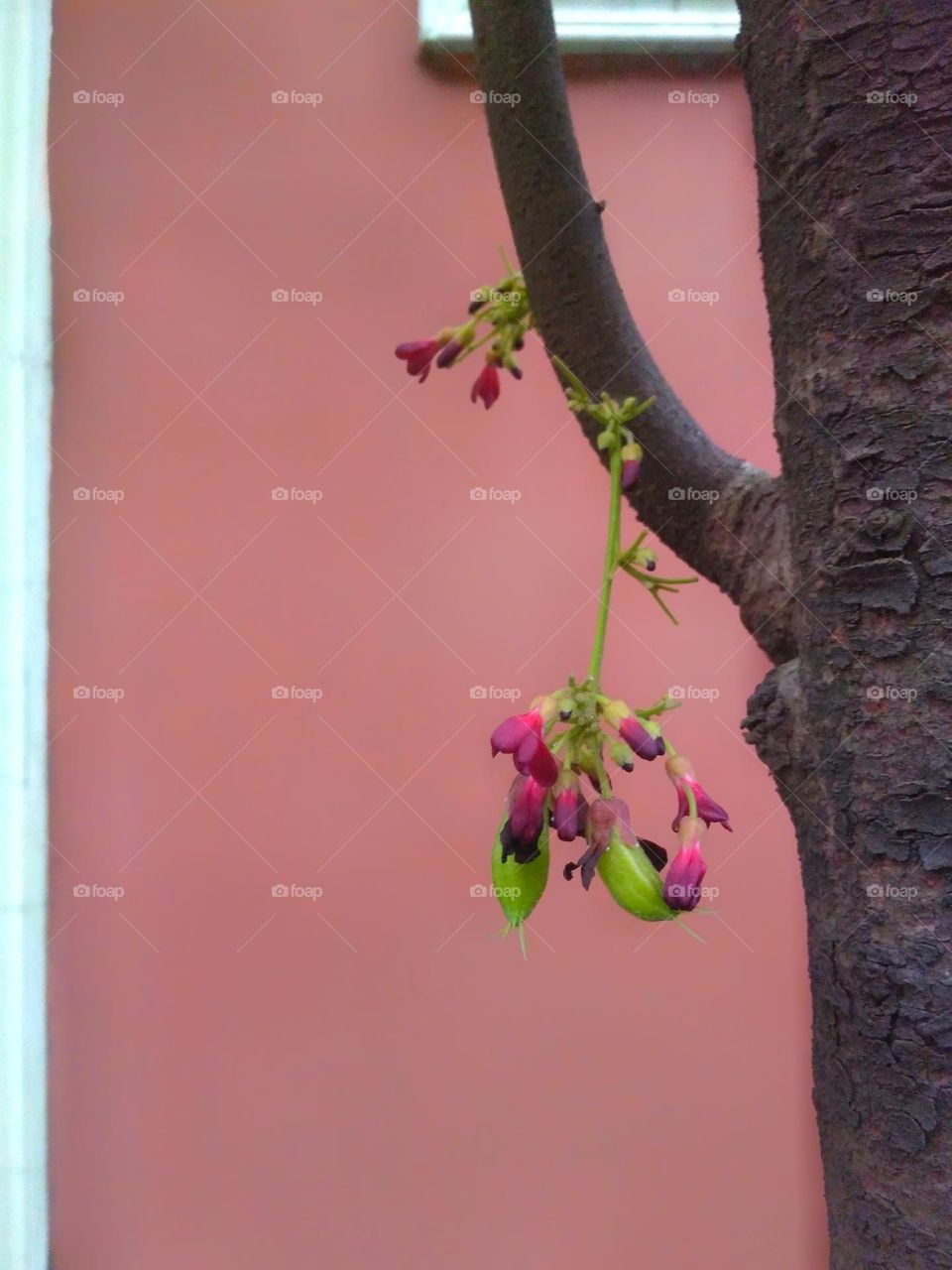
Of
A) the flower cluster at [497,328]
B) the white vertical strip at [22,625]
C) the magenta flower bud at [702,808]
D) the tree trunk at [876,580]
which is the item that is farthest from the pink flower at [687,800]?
the white vertical strip at [22,625]

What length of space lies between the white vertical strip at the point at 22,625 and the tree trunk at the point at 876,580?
102 cm

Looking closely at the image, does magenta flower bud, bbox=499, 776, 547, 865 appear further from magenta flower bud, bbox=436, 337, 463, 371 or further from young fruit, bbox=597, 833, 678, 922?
magenta flower bud, bbox=436, 337, 463, 371

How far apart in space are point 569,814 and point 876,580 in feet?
0.47

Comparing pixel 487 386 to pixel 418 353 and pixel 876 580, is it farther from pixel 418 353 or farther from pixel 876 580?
pixel 876 580

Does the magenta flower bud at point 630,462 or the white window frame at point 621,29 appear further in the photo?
the white window frame at point 621,29

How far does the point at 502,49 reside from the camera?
1.30 ft

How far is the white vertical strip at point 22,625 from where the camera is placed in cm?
109

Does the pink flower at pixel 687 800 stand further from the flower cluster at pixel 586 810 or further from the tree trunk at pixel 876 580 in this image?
the tree trunk at pixel 876 580

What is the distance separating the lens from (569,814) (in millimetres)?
359

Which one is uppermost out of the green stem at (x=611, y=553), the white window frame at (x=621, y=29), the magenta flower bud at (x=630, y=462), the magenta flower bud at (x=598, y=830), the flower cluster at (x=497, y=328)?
the white window frame at (x=621, y=29)

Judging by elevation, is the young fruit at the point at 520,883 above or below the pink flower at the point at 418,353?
below

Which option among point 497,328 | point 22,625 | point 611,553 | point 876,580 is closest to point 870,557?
point 876,580

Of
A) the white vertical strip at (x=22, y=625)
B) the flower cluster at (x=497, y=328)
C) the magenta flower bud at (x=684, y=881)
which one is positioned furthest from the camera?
the white vertical strip at (x=22, y=625)

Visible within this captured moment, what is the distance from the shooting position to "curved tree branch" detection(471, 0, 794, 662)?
39cm
